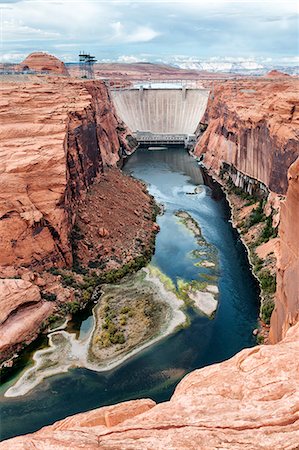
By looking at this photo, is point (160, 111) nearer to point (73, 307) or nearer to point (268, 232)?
point (268, 232)

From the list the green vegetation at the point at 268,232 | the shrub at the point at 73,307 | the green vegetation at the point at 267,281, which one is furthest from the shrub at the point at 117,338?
the green vegetation at the point at 268,232

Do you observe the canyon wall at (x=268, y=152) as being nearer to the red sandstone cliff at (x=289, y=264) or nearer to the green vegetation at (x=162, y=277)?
the red sandstone cliff at (x=289, y=264)

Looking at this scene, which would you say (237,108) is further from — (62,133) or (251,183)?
(62,133)

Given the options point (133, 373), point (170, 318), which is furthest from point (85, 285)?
point (133, 373)

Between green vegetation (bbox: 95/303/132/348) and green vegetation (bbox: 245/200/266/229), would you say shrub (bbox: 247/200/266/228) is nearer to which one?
green vegetation (bbox: 245/200/266/229)

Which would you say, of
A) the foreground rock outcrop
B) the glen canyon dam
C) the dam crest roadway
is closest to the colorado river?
the glen canyon dam

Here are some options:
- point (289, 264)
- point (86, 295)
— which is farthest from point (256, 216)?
point (289, 264)
